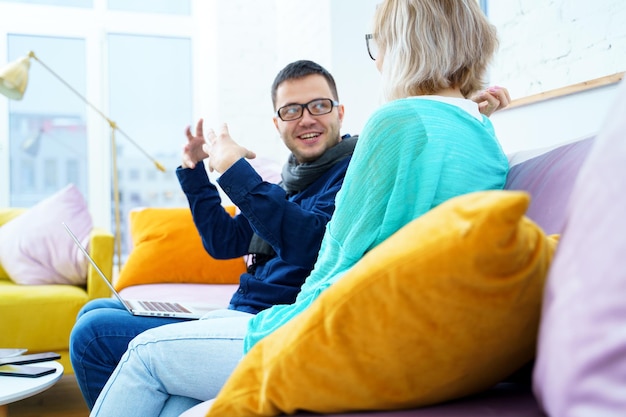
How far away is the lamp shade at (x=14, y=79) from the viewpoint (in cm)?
337

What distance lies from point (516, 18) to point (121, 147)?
351 centimetres

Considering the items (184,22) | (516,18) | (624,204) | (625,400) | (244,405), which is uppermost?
(184,22)

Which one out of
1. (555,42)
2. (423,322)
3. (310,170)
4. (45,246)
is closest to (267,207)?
(310,170)

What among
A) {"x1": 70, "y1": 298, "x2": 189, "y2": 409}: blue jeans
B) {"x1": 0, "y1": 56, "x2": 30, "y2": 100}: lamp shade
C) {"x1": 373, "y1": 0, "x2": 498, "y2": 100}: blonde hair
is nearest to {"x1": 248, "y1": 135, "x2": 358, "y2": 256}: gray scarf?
{"x1": 70, "y1": 298, "x2": 189, "y2": 409}: blue jeans

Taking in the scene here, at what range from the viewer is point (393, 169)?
3.38 ft

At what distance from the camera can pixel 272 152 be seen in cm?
465

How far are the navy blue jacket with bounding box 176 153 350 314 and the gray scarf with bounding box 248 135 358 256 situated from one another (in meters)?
0.02

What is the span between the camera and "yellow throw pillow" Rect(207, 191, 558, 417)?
565 mm

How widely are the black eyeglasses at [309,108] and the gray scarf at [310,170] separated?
11 cm

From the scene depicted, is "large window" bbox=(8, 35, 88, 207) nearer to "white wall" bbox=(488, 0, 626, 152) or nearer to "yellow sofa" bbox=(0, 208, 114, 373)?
"yellow sofa" bbox=(0, 208, 114, 373)

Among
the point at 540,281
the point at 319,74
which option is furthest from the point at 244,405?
the point at 319,74

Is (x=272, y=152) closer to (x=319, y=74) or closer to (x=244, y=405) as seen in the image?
(x=319, y=74)

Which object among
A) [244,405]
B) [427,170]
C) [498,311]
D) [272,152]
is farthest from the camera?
[272,152]

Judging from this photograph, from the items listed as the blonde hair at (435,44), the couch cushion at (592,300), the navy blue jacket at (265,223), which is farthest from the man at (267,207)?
the couch cushion at (592,300)
